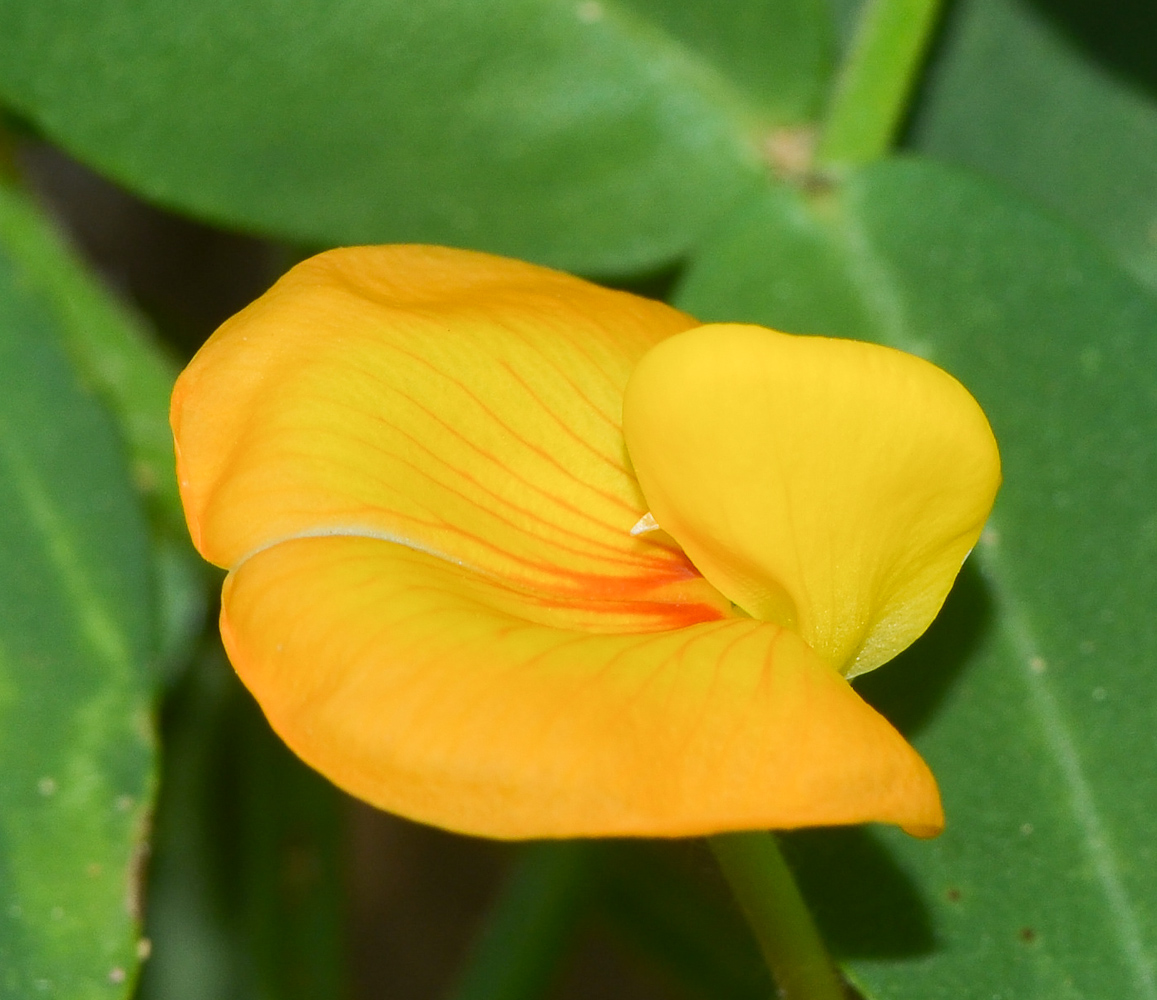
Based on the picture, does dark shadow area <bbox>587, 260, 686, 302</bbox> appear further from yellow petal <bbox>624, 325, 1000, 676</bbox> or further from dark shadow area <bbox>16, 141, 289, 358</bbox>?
dark shadow area <bbox>16, 141, 289, 358</bbox>

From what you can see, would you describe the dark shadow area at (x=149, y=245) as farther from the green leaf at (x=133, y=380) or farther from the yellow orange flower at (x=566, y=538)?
the yellow orange flower at (x=566, y=538)

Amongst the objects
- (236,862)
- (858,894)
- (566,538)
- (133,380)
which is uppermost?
(566,538)

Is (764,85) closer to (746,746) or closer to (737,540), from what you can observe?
(737,540)

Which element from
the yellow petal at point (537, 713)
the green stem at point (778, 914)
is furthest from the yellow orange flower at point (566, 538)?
the green stem at point (778, 914)

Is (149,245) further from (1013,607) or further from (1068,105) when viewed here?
(1013,607)

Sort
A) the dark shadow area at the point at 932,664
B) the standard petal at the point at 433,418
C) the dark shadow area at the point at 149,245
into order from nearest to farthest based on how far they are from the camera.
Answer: the standard petal at the point at 433,418 < the dark shadow area at the point at 932,664 < the dark shadow area at the point at 149,245

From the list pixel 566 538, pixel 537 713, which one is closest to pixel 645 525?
pixel 566 538
